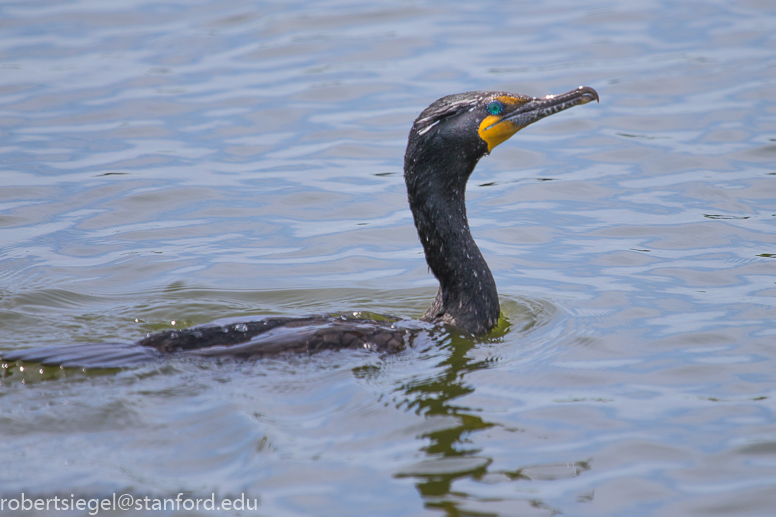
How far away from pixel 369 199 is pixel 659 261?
320 centimetres

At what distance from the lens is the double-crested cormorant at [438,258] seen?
18.8 feet

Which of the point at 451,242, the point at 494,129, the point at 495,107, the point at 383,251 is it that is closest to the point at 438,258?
the point at 451,242

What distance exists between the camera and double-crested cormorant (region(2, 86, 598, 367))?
5742mm

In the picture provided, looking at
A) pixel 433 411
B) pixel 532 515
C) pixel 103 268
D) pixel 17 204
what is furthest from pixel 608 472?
pixel 17 204

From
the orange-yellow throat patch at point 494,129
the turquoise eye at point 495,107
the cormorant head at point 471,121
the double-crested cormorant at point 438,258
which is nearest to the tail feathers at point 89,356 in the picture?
the double-crested cormorant at point 438,258

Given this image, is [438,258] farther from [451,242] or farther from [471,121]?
[471,121]

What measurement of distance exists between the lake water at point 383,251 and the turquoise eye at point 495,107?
5.36ft

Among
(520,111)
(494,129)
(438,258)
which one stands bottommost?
(438,258)

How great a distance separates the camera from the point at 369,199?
9.83 meters

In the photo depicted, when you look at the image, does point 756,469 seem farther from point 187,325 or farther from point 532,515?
point 187,325

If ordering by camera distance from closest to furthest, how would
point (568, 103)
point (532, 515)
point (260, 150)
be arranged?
point (532, 515), point (568, 103), point (260, 150)

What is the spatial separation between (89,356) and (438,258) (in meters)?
2.60

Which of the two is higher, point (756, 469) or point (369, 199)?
point (369, 199)

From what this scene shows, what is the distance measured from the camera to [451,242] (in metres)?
6.74
